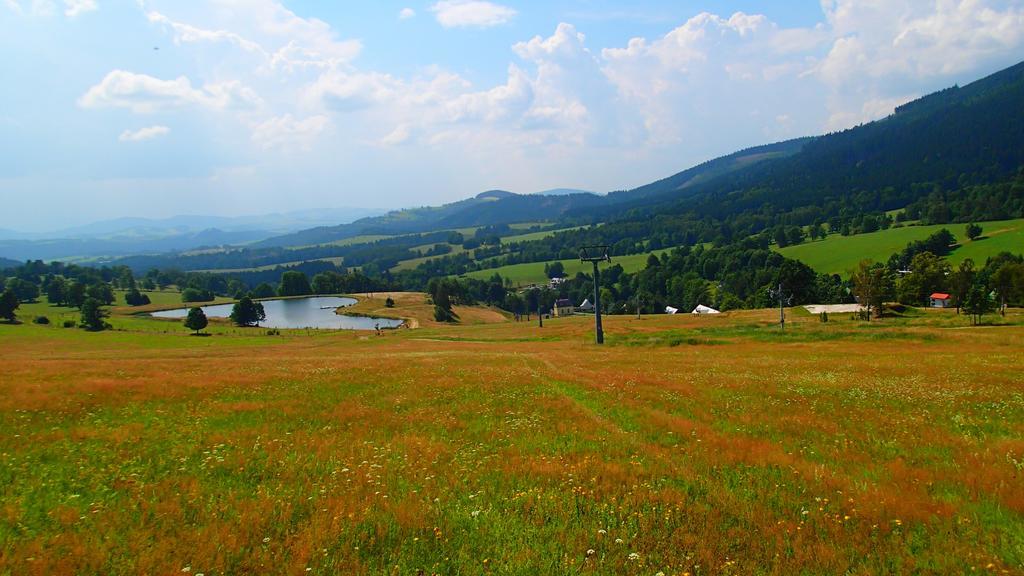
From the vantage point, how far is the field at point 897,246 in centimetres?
14138

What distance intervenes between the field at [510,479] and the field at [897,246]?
522 ft

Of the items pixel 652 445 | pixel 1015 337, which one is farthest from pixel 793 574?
pixel 1015 337

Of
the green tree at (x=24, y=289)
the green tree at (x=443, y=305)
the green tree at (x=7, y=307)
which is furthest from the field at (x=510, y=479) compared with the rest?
the green tree at (x=24, y=289)

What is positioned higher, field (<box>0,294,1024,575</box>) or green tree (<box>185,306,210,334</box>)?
field (<box>0,294,1024,575</box>)

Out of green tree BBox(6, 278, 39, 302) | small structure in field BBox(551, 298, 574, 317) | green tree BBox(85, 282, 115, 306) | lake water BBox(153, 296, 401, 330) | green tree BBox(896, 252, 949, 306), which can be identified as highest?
green tree BBox(6, 278, 39, 302)

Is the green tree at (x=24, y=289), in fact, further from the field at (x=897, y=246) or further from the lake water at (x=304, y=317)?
the field at (x=897, y=246)

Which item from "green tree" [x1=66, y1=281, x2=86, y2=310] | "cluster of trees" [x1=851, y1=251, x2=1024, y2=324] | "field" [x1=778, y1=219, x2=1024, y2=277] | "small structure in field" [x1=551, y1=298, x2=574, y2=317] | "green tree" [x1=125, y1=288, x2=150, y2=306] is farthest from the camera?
"small structure in field" [x1=551, y1=298, x2=574, y2=317]

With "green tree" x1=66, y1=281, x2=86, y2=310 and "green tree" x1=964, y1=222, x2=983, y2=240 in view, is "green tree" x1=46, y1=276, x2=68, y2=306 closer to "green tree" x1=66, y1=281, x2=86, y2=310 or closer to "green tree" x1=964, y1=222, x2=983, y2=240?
"green tree" x1=66, y1=281, x2=86, y2=310

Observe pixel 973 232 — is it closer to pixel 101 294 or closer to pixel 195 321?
pixel 195 321

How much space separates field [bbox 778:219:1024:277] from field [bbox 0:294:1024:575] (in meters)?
159

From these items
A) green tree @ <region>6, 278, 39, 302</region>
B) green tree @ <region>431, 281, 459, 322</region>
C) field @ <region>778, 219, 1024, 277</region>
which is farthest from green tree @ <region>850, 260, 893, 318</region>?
green tree @ <region>6, 278, 39, 302</region>

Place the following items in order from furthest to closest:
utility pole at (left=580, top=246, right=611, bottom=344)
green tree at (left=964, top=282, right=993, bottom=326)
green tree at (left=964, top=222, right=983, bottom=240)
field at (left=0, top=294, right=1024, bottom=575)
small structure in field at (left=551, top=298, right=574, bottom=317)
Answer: small structure in field at (left=551, top=298, right=574, bottom=317) < green tree at (left=964, top=222, right=983, bottom=240) < green tree at (left=964, top=282, right=993, bottom=326) < utility pole at (left=580, top=246, right=611, bottom=344) < field at (left=0, top=294, right=1024, bottom=575)

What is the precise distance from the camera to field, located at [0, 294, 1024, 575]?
7.47 metres

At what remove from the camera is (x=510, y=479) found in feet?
34.9
